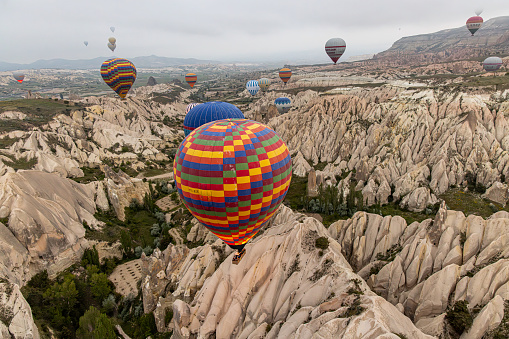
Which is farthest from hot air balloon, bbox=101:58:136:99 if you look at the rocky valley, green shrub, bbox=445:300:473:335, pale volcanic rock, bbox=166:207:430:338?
green shrub, bbox=445:300:473:335

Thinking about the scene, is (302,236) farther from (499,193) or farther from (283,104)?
(283,104)

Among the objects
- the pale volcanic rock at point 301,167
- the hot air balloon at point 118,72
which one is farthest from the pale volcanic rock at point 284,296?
the hot air balloon at point 118,72

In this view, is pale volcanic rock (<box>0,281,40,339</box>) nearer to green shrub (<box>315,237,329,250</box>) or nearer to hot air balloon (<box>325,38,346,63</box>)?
green shrub (<box>315,237,329,250</box>)

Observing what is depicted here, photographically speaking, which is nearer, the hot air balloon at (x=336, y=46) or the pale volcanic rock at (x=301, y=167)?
the pale volcanic rock at (x=301, y=167)

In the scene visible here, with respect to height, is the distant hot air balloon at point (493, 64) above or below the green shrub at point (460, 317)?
above

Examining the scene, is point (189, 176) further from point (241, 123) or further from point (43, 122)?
point (43, 122)

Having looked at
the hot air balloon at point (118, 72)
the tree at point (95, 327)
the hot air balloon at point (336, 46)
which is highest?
the hot air balloon at point (336, 46)

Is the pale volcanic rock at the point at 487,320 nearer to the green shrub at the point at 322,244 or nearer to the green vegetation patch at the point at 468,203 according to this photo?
the green shrub at the point at 322,244
